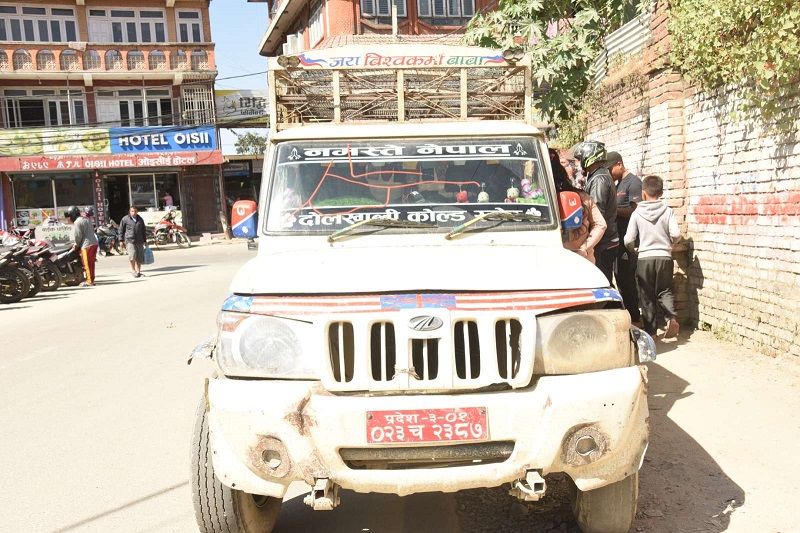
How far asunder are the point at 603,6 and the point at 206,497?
7.67 m

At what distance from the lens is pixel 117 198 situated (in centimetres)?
3284

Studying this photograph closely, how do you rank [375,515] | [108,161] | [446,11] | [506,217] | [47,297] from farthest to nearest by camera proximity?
1. [108,161]
2. [446,11]
3. [47,297]
4. [506,217]
5. [375,515]

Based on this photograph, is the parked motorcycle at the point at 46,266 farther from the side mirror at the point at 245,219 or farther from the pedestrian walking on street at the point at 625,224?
the side mirror at the point at 245,219

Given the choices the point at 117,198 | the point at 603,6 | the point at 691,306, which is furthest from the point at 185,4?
the point at 691,306

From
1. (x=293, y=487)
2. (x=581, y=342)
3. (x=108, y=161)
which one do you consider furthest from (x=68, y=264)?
(x=108, y=161)

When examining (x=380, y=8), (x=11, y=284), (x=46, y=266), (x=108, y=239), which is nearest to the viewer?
(x=11, y=284)

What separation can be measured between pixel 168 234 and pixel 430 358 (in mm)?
28079

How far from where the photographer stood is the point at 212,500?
129 inches

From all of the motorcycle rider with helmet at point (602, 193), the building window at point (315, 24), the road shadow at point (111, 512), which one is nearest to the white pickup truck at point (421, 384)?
the road shadow at point (111, 512)

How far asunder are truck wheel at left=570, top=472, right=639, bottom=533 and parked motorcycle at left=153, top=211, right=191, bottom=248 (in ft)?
90.6

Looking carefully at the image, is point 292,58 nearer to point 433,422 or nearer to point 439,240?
point 439,240

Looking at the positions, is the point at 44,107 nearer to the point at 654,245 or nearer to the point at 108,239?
the point at 108,239

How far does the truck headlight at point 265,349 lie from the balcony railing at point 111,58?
33.0 metres

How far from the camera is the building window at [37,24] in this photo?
3272 centimetres
